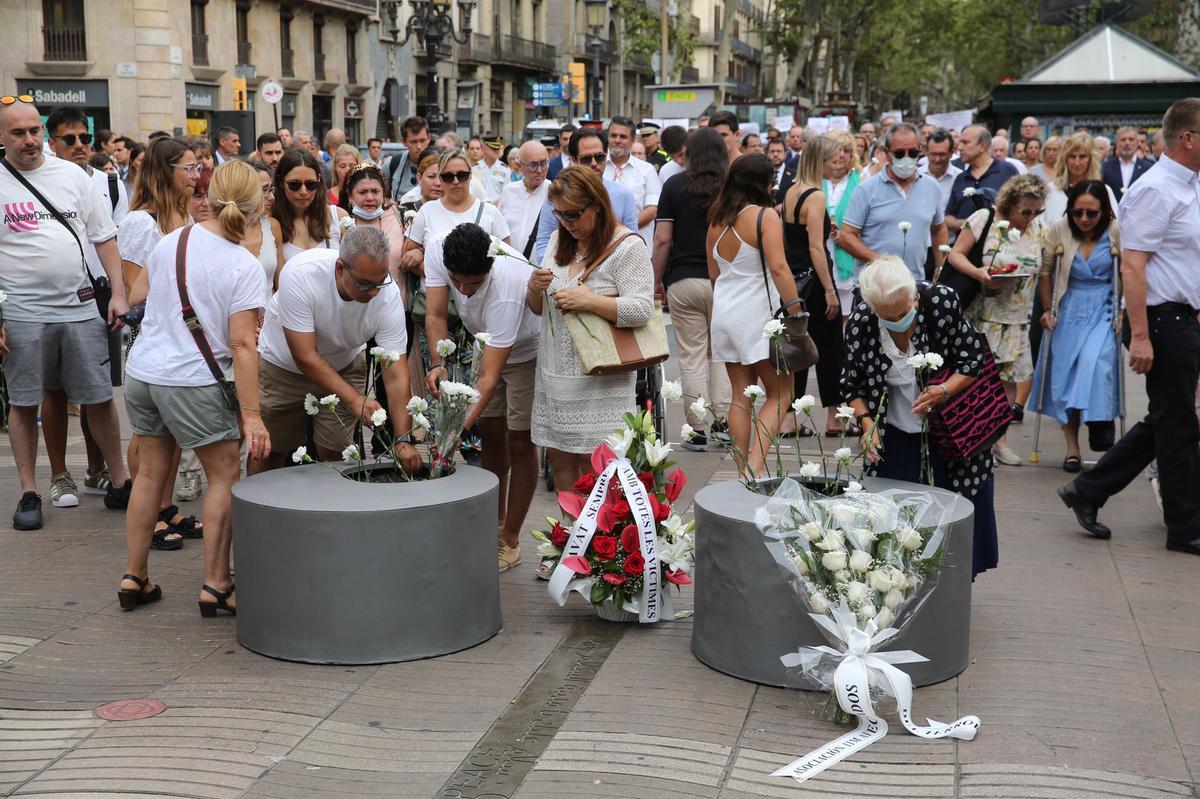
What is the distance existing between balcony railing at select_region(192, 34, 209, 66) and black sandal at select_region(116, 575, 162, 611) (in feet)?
116

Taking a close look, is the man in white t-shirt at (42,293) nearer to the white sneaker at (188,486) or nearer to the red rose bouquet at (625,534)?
the white sneaker at (188,486)

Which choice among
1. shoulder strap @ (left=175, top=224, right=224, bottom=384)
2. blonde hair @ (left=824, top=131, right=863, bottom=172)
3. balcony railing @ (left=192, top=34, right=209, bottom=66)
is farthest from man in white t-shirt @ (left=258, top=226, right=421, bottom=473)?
balcony railing @ (left=192, top=34, right=209, bottom=66)

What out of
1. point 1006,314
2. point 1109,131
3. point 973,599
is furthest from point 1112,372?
point 1109,131

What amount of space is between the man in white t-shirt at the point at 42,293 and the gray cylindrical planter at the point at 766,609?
3.87 meters

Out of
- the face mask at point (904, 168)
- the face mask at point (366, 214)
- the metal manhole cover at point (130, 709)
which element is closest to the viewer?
the metal manhole cover at point (130, 709)

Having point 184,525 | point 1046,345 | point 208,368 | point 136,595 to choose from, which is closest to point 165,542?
point 184,525

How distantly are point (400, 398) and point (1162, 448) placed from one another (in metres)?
3.68

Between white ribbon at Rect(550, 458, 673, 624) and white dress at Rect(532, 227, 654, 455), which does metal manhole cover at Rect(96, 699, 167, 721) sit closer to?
white ribbon at Rect(550, 458, 673, 624)

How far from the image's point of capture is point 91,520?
7465 millimetres

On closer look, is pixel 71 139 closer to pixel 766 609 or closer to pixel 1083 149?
pixel 766 609

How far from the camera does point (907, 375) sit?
220 inches

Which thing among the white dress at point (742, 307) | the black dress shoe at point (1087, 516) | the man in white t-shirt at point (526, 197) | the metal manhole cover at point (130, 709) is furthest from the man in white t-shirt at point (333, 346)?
the black dress shoe at point (1087, 516)

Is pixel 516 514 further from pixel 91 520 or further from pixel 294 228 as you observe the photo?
pixel 91 520

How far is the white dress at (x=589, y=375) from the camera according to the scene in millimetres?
6023
